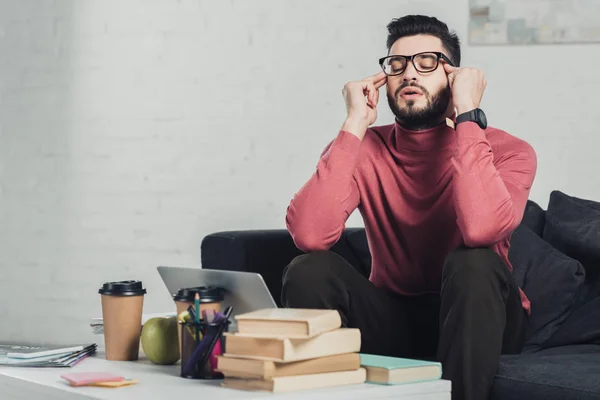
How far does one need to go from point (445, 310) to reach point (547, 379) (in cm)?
24

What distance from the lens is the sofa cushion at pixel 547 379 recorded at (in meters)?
1.79

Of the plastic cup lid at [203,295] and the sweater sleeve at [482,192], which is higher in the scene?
the sweater sleeve at [482,192]

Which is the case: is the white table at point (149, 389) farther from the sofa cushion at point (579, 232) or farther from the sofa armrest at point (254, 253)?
the sofa cushion at point (579, 232)

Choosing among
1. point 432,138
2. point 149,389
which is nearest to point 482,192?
point 432,138

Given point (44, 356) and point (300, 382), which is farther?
point (44, 356)

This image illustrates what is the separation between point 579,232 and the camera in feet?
8.07

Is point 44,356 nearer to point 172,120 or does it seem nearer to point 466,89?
point 466,89

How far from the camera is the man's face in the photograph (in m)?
2.35

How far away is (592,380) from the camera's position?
1794mm

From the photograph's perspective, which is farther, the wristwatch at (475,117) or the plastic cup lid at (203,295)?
the wristwatch at (475,117)

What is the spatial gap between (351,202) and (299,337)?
38.9 inches

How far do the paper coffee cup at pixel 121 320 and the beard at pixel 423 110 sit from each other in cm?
83

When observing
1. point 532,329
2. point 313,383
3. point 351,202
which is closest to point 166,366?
point 313,383

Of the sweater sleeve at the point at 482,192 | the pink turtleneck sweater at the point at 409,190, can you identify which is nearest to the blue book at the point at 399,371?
the sweater sleeve at the point at 482,192
